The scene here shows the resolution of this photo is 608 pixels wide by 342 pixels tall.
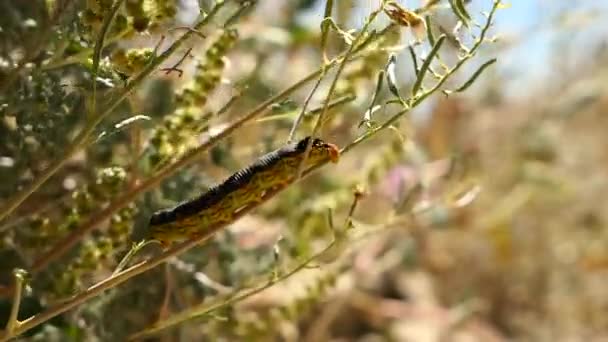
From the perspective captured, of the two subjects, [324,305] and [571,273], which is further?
[571,273]

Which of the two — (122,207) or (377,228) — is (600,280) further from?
(122,207)

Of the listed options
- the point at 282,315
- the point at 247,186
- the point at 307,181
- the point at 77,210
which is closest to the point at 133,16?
the point at 247,186

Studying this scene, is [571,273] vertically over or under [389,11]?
under

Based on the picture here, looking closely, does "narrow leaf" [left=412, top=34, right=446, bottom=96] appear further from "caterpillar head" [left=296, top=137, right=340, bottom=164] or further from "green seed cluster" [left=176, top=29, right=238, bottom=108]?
"green seed cluster" [left=176, top=29, right=238, bottom=108]

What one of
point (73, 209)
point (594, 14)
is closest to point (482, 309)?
point (594, 14)

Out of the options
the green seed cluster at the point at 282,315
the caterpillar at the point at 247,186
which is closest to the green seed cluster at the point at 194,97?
the caterpillar at the point at 247,186

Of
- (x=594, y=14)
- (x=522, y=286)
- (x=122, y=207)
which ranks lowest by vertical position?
(x=522, y=286)

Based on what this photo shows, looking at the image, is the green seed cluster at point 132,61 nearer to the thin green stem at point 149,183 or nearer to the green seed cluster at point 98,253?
the thin green stem at point 149,183
